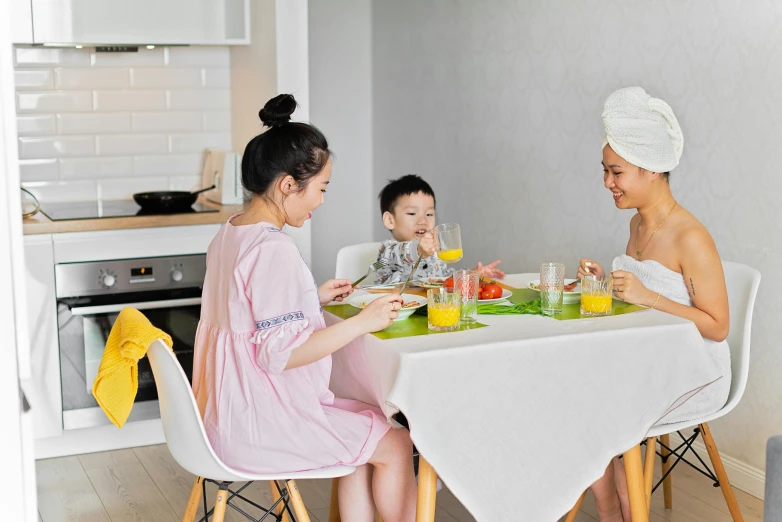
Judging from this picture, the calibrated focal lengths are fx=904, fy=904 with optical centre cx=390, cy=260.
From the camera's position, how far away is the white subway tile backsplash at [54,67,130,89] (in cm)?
377

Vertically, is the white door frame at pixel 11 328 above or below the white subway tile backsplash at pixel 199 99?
below

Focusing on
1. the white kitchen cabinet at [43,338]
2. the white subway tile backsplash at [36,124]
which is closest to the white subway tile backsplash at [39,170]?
the white subway tile backsplash at [36,124]

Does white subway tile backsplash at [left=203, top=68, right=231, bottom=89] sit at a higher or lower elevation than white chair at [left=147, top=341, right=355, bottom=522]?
higher

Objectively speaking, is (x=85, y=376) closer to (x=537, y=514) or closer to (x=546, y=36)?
(x=537, y=514)

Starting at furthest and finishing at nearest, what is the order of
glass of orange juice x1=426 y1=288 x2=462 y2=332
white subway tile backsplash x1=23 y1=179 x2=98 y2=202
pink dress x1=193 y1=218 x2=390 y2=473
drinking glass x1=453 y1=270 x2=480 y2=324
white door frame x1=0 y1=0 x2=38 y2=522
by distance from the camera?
white subway tile backsplash x1=23 y1=179 x2=98 y2=202 → drinking glass x1=453 y1=270 x2=480 y2=324 → glass of orange juice x1=426 y1=288 x2=462 y2=332 → pink dress x1=193 y1=218 x2=390 y2=473 → white door frame x1=0 y1=0 x2=38 y2=522

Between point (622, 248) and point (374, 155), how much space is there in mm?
2223

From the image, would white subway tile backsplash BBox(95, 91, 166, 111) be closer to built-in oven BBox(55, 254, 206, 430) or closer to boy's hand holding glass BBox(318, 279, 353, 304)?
built-in oven BBox(55, 254, 206, 430)

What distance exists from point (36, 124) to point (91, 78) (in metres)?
0.30

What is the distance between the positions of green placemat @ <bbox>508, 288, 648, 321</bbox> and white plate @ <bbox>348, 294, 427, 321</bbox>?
0.25m

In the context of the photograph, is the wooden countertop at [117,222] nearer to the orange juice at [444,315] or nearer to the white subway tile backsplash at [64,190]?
the white subway tile backsplash at [64,190]

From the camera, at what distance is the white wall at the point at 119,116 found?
3.76 metres

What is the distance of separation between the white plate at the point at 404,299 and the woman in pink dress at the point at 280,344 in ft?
0.56

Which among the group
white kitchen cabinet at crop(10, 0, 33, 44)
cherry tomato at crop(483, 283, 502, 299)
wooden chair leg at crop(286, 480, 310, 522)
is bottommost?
wooden chair leg at crop(286, 480, 310, 522)

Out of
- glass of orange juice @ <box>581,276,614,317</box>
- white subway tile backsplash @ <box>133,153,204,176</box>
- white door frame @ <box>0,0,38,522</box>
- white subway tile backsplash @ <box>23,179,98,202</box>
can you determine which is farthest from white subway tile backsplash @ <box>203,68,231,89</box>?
white door frame @ <box>0,0,38,522</box>
